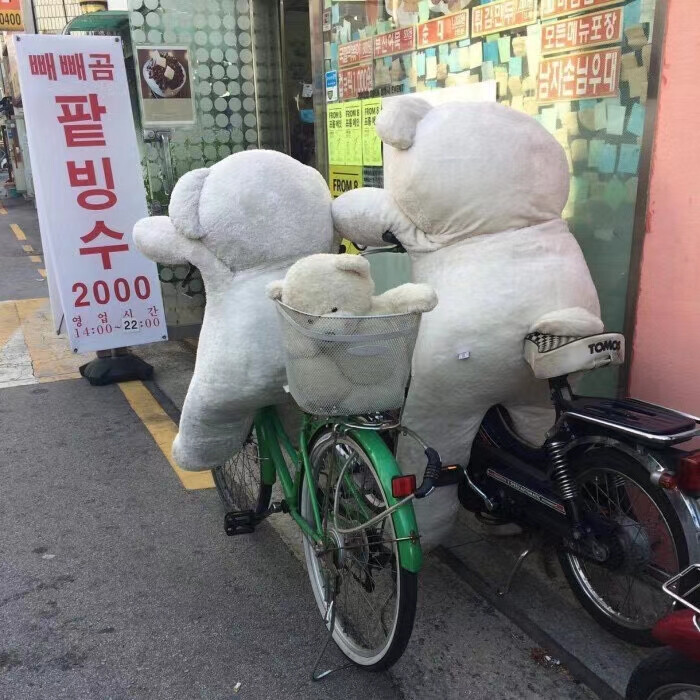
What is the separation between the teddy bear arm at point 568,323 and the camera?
2219 millimetres

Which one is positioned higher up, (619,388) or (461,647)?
(619,388)

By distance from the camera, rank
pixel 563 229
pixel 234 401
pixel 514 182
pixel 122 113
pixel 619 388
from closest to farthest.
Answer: pixel 514 182
pixel 563 229
pixel 234 401
pixel 619 388
pixel 122 113

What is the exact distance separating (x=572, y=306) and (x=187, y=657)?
1.84 m

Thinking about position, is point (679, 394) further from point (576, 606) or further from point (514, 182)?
point (514, 182)

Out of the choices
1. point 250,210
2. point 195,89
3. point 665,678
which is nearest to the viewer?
point 665,678

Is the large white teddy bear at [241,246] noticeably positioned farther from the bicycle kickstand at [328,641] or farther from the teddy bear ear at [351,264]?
the bicycle kickstand at [328,641]

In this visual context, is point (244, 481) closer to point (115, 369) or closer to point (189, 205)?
point (189, 205)

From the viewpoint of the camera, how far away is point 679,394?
2729 millimetres

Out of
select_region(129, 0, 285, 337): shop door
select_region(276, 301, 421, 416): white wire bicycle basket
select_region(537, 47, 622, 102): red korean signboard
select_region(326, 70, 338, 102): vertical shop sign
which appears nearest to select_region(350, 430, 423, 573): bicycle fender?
select_region(276, 301, 421, 416): white wire bicycle basket

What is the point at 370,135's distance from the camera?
449cm

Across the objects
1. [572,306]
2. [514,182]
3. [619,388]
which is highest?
[514,182]

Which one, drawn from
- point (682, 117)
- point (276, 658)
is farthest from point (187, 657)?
point (682, 117)

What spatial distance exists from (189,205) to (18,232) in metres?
14.2

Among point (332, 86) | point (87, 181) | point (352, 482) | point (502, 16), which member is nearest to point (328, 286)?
point (352, 482)
